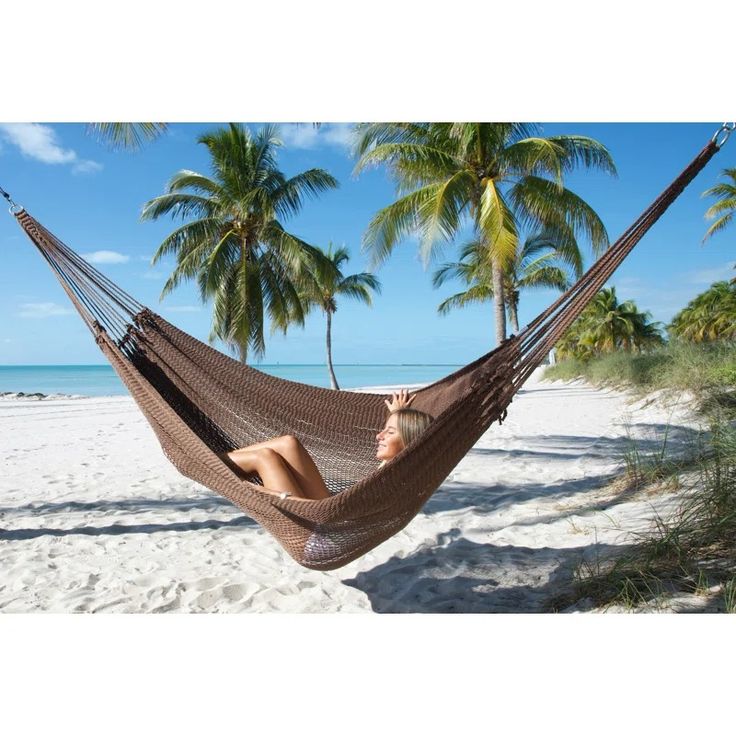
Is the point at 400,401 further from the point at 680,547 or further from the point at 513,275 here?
the point at 513,275

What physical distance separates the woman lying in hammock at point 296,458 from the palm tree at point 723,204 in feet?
31.1

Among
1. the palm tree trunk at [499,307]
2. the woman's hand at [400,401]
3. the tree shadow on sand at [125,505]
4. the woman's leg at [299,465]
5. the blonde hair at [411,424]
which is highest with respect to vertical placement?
the palm tree trunk at [499,307]

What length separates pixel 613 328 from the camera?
53.2 feet

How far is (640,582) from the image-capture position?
1.46 m

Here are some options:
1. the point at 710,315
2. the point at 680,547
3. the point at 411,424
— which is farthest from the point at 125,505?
the point at 710,315

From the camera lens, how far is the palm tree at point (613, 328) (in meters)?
16.1

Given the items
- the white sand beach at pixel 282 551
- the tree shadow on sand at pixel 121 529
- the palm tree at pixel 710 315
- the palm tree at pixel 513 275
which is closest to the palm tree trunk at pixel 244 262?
the white sand beach at pixel 282 551

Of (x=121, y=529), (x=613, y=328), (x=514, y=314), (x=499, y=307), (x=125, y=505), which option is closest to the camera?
(x=121, y=529)

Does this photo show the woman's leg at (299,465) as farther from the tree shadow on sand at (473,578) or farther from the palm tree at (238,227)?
the palm tree at (238,227)

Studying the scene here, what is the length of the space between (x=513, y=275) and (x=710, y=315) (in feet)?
27.1
